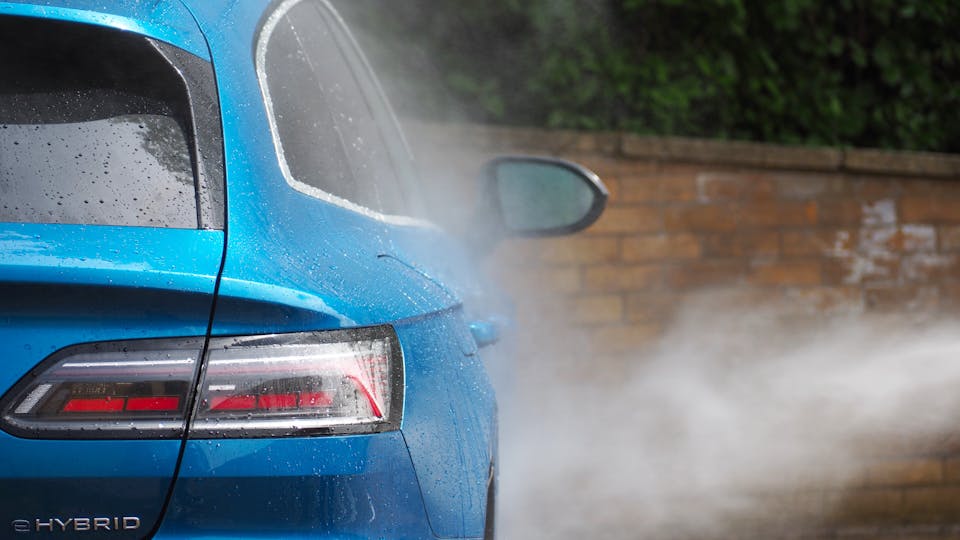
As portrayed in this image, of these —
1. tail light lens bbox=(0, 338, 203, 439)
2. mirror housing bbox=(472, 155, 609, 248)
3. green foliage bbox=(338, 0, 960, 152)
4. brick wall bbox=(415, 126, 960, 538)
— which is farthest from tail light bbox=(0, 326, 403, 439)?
green foliage bbox=(338, 0, 960, 152)

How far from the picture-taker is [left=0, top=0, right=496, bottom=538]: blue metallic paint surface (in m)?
1.49

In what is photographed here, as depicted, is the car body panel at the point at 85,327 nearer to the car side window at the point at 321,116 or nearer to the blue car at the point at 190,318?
the blue car at the point at 190,318

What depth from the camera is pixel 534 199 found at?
359cm

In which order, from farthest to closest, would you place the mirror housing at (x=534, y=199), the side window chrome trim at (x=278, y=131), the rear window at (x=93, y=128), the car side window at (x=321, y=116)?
the mirror housing at (x=534, y=199), the car side window at (x=321, y=116), the side window chrome trim at (x=278, y=131), the rear window at (x=93, y=128)

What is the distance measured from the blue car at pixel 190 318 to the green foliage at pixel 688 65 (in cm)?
450

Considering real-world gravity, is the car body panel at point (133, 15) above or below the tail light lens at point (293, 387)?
above

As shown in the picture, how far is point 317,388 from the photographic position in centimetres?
158

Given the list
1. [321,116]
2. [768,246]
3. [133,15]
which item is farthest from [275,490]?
[768,246]

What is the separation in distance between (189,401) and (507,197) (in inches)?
84.1

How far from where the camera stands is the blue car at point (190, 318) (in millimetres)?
1491

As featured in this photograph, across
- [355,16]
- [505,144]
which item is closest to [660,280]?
[505,144]

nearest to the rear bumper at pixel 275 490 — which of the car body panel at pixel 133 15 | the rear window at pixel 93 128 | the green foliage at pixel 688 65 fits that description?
the rear window at pixel 93 128

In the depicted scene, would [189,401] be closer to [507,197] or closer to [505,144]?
[507,197]

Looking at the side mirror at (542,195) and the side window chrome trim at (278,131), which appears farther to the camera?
the side mirror at (542,195)
